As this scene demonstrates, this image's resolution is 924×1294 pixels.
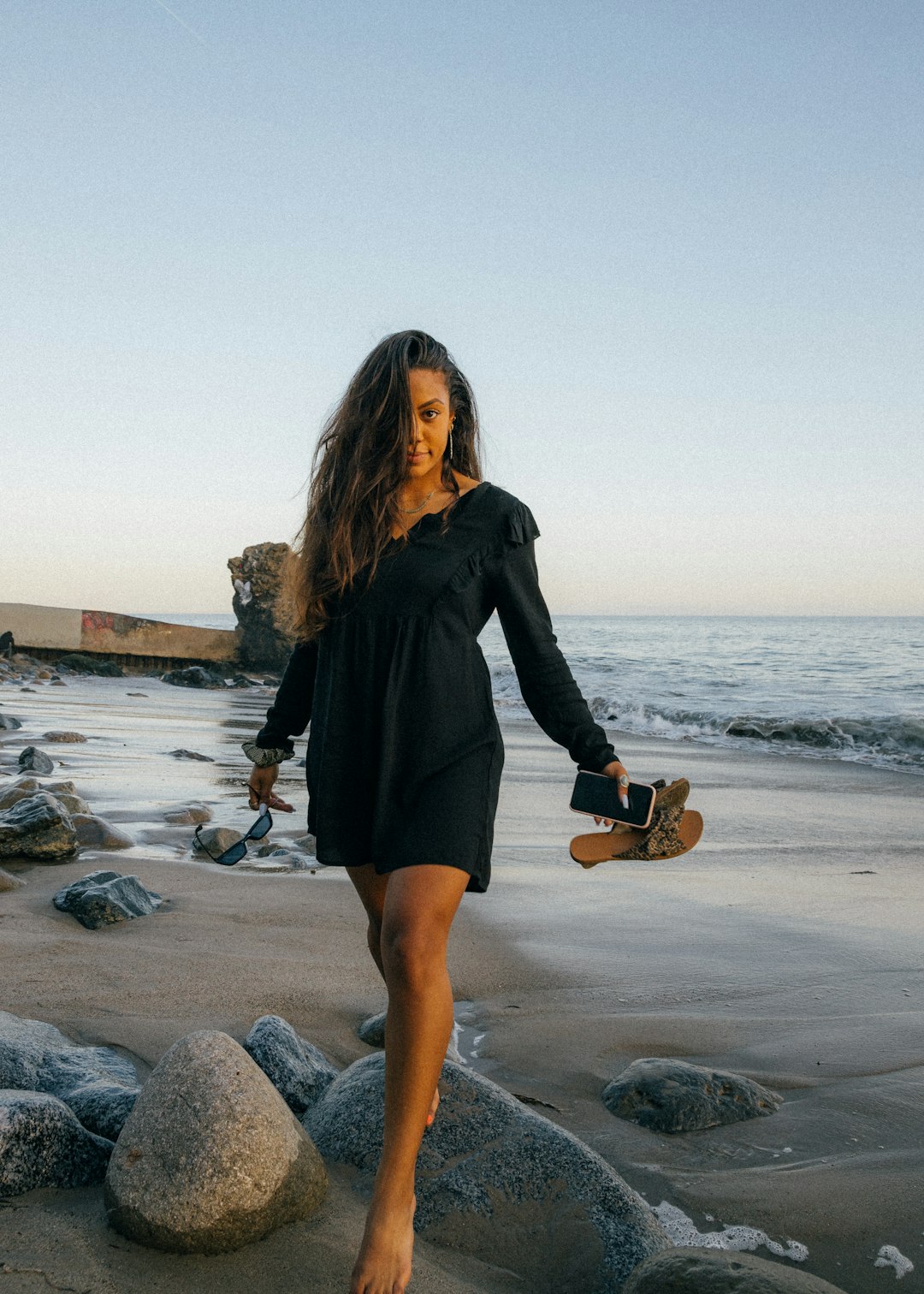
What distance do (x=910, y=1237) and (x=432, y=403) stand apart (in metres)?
2.20

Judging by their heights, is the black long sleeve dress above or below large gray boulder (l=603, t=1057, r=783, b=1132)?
above

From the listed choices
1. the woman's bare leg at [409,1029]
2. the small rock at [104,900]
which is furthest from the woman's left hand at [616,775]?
the small rock at [104,900]

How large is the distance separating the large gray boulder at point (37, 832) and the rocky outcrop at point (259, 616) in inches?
865

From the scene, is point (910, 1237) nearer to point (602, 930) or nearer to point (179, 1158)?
point (179, 1158)

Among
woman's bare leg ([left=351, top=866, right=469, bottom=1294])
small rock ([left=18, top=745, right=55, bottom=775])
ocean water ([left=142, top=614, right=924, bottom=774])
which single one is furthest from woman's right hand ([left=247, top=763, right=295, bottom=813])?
ocean water ([left=142, top=614, right=924, bottom=774])

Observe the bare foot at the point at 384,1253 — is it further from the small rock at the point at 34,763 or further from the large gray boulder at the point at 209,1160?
the small rock at the point at 34,763

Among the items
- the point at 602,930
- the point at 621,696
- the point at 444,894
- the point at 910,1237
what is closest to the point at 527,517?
the point at 444,894

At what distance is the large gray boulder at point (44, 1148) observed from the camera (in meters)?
2.09

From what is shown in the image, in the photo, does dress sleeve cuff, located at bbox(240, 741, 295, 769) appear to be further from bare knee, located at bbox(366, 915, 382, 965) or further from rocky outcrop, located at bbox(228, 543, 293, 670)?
rocky outcrop, located at bbox(228, 543, 293, 670)

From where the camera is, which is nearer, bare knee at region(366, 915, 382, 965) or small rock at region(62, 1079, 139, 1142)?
small rock at region(62, 1079, 139, 1142)

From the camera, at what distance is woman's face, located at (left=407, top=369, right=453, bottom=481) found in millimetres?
2688

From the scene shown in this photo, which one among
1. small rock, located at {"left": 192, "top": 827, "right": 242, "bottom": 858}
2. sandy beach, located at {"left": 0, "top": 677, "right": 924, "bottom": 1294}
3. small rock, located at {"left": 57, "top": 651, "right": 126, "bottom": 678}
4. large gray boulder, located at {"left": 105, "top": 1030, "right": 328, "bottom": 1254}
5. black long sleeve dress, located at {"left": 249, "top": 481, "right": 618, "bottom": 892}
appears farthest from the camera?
small rock, located at {"left": 57, "top": 651, "right": 126, "bottom": 678}

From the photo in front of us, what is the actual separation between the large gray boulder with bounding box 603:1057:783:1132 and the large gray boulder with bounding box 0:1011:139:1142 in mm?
1280

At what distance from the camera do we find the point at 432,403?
272 cm
